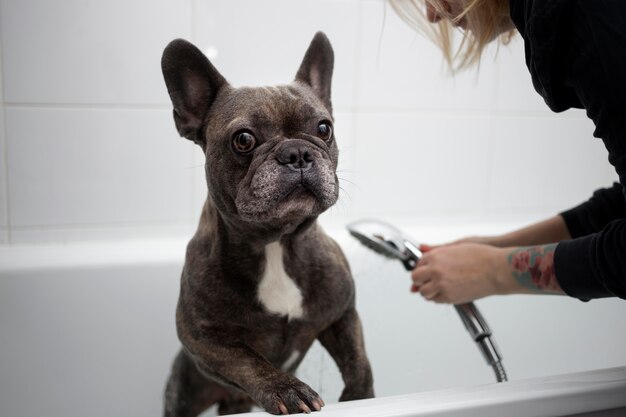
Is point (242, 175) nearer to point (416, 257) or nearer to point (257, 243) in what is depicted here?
point (257, 243)

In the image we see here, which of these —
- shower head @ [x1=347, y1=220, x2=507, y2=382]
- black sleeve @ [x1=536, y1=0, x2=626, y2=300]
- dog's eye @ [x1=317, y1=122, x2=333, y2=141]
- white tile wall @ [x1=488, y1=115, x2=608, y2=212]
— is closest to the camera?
black sleeve @ [x1=536, y1=0, x2=626, y2=300]

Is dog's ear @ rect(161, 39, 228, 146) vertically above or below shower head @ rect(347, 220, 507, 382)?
above

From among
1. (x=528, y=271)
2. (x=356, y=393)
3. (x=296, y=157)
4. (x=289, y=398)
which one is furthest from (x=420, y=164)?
(x=289, y=398)

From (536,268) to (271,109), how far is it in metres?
0.55

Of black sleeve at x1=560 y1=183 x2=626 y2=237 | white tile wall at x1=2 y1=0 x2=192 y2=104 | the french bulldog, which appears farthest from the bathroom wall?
black sleeve at x1=560 y1=183 x2=626 y2=237

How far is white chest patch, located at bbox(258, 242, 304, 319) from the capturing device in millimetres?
1125

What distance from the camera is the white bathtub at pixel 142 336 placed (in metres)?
1.56

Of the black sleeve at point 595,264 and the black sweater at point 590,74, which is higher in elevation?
the black sweater at point 590,74

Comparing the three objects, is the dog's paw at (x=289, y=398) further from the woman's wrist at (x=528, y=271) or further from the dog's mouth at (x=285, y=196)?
the woman's wrist at (x=528, y=271)

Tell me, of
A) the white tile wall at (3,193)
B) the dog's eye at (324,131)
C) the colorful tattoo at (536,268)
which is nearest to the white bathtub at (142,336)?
the white tile wall at (3,193)

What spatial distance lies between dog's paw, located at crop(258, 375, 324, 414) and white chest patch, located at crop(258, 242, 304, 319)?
18 cm

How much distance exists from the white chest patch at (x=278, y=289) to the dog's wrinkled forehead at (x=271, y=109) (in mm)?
232

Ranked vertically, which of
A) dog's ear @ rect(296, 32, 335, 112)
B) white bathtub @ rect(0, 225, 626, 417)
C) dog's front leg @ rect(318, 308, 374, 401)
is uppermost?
dog's ear @ rect(296, 32, 335, 112)

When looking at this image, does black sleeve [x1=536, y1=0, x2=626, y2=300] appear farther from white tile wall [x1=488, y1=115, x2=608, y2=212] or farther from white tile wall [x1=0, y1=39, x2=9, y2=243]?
white tile wall [x1=0, y1=39, x2=9, y2=243]
